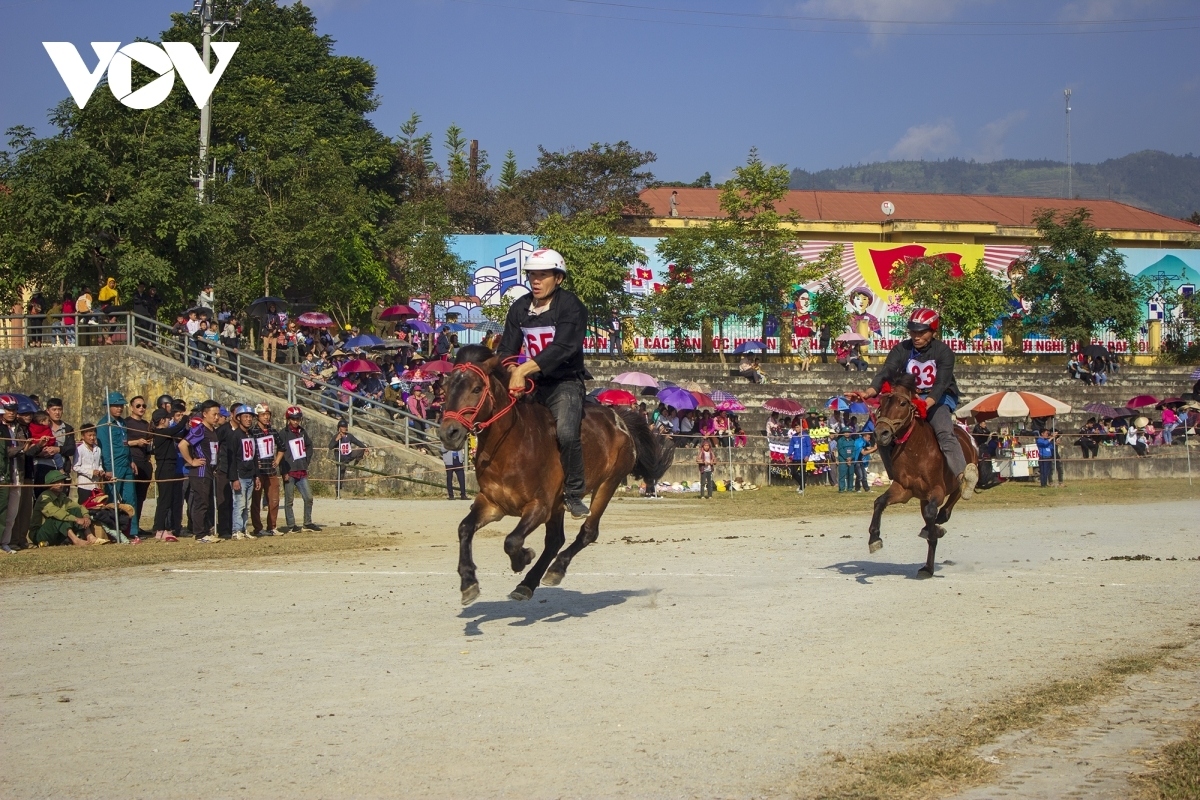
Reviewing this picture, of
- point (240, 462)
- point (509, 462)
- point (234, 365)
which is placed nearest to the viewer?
point (509, 462)

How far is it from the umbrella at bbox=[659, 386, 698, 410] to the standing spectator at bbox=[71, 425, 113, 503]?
53.3 feet

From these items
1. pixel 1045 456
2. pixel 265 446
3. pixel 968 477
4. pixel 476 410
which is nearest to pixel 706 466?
pixel 1045 456

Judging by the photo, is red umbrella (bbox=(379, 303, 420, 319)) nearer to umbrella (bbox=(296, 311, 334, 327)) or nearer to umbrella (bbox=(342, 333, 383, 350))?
umbrella (bbox=(296, 311, 334, 327))

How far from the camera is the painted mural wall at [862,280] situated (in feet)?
177

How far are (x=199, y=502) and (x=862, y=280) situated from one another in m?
49.3

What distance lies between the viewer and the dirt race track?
6.21 meters

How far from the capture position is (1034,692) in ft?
25.4

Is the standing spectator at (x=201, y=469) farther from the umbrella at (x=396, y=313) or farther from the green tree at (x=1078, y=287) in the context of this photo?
the green tree at (x=1078, y=287)

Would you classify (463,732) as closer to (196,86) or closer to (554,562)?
(554,562)

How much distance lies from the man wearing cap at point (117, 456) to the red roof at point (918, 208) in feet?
180

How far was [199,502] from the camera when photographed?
19.3 meters

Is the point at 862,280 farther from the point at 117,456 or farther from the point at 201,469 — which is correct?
the point at 117,456

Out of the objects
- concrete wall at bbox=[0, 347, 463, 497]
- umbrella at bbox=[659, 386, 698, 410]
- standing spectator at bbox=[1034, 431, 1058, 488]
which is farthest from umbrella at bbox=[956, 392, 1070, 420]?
concrete wall at bbox=[0, 347, 463, 497]

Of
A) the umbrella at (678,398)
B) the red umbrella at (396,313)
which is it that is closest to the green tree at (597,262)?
the red umbrella at (396,313)
